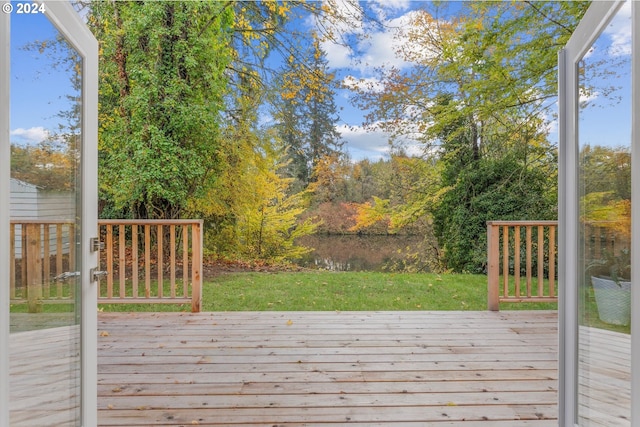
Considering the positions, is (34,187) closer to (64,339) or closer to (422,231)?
(64,339)

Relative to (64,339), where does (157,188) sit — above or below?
above

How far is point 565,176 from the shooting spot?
61.7 inches

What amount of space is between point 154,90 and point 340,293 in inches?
153

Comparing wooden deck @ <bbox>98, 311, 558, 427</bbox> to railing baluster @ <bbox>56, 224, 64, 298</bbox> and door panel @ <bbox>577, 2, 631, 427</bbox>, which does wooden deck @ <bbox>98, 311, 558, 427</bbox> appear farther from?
railing baluster @ <bbox>56, 224, 64, 298</bbox>

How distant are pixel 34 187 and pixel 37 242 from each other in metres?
0.18

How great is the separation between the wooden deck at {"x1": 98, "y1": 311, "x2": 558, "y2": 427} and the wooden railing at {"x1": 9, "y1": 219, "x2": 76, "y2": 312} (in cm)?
101

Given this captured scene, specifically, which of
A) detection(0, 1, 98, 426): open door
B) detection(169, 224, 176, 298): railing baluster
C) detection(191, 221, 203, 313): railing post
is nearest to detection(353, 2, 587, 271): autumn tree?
detection(191, 221, 203, 313): railing post

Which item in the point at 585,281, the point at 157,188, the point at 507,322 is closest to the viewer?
the point at 585,281

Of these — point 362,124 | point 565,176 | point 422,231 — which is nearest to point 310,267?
point 422,231

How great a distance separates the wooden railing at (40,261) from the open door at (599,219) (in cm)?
180

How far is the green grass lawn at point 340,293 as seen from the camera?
16.2ft

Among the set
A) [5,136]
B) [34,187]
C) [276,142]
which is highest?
[276,142]

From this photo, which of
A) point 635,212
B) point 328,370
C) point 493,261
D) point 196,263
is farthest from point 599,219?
point 196,263

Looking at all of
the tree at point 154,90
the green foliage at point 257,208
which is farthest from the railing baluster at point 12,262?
the green foliage at point 257,208
